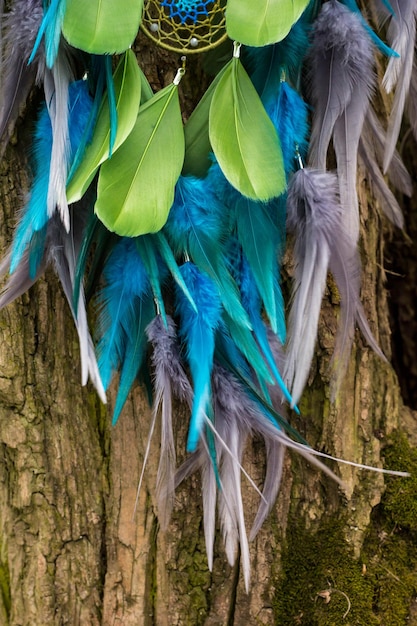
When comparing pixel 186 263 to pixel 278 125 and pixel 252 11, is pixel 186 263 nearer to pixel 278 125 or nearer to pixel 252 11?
pixel 278 125

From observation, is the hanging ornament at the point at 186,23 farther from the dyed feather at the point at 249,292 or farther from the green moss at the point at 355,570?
the green moss at the point at 355,570

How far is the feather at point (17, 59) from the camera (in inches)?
37.4

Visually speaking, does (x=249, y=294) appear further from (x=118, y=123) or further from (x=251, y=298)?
(x=118, y=123)

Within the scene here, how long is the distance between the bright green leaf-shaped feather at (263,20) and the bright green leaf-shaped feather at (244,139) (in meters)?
0.06

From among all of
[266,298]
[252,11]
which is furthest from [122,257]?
[252,11]

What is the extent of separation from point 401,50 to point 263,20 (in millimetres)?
255

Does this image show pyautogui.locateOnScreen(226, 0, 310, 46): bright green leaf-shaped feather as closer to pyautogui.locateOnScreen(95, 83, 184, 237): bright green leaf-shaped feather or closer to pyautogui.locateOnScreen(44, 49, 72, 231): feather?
pyautogui.locateOnScreen(95, 83, 184, 237): bright green leaf-shaped feather

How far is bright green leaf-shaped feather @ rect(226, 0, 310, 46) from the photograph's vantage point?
91cm

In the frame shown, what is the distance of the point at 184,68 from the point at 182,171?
17cm

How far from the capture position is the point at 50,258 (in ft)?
3.29

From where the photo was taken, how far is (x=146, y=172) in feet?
3.10

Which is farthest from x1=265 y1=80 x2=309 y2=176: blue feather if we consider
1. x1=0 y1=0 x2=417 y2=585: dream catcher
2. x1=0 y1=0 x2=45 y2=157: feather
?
x1=0 y1=0 x2=45 y2=157: feather

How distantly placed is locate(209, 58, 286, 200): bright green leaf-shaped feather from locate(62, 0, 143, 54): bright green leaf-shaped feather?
16 centimetres

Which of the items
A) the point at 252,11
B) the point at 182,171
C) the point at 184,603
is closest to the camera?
the point at 252,11
